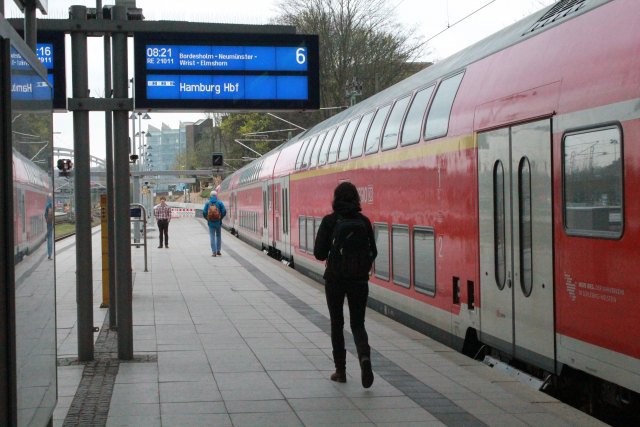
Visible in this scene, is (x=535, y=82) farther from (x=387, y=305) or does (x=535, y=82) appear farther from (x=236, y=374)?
(x=387, y=305)

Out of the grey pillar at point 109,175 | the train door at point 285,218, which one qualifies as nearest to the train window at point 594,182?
the grey pillar at point 109,175

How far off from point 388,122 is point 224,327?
142 inches

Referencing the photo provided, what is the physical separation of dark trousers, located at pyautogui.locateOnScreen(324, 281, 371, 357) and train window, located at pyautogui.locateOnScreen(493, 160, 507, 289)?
1.19m

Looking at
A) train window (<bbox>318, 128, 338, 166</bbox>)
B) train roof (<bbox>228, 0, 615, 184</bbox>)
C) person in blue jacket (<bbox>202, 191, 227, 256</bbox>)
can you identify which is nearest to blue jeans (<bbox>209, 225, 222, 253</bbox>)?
person in blue jacket (<bbox>202, 191, 227, 256</bbox>)

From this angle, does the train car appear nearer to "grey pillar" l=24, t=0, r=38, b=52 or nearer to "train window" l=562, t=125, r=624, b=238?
"grey pillar" l=24, t=0, r=38, b=52

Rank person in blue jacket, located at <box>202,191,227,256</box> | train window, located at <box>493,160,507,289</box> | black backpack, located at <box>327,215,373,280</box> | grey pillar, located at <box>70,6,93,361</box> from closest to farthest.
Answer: black backpack, located at <box>327,215,373,280</box>, train window, located at <box>493,160,507,289</box>, grey pillar, located at <box>70,6,93,361</box>, person in blue jacket, located at <box>202,191,227,256</box>

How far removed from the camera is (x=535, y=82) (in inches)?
276

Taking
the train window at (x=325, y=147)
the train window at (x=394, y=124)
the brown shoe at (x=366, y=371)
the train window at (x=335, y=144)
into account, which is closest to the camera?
the brown shoe at (x=366, y=371)

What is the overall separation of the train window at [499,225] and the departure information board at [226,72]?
3.03 metres

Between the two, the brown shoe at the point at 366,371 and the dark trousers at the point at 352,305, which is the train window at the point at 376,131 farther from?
the brown shoe at the point at 366,371

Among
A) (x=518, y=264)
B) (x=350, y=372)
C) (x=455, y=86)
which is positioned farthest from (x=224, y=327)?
(x=518, y=264)

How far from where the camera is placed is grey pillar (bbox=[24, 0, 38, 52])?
4.27 metres

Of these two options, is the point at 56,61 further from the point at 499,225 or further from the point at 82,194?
the point at 499,225

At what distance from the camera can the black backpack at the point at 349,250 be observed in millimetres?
7180
